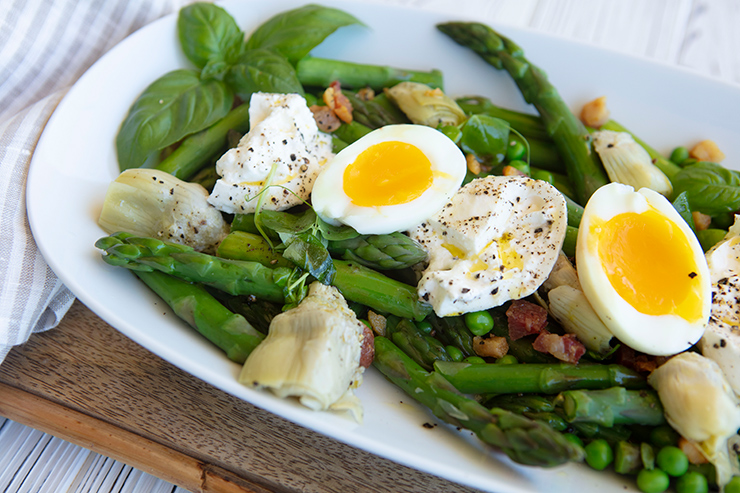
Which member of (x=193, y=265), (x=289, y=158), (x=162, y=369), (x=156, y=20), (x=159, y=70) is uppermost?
(x=156, y=20)

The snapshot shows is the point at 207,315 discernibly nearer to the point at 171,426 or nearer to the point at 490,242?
the point at 171,426

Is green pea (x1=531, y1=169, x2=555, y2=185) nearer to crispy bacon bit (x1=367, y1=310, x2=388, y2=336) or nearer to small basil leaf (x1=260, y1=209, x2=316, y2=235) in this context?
crispy bacon bit (x1=367, y1=310, x2=388, y2=336)

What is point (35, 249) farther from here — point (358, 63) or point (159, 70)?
point (358, 63)

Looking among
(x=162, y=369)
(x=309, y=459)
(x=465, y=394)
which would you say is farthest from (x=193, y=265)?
(x=465, y=394)

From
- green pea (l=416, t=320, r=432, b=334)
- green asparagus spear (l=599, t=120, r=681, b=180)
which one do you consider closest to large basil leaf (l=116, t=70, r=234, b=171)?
green pea (l=416, t=320, r=432, b=334)

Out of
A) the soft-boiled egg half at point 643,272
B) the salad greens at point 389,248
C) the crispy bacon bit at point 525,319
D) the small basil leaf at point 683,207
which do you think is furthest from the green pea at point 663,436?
the small basil leaf at point 683,207

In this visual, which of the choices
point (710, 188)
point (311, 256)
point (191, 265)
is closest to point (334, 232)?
point (311, 256)

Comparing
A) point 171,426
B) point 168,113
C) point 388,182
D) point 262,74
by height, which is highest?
point 262,74
